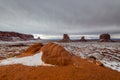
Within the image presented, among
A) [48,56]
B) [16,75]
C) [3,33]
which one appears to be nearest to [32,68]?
[16,75]

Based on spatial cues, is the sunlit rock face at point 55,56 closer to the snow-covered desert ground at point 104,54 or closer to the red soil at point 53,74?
the red soil at point 53,74

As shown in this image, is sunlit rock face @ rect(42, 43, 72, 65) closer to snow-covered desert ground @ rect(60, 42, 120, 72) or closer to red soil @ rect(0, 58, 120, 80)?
red soil @ rect(0, 58, 120, 80)

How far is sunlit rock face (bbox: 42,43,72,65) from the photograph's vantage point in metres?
8.98

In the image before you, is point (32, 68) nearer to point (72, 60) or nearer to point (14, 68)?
point (14, 68)

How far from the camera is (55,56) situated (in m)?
9.41

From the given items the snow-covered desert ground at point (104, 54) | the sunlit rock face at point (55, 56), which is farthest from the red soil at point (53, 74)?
the snow-covered desert ground at point (104, 54)

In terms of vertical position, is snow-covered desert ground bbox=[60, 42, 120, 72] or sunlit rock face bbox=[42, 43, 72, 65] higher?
sunlit rock face bbox=[42, 43, 72, 65]

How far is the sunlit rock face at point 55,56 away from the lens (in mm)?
8977

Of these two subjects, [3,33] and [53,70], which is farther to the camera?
[3,33]

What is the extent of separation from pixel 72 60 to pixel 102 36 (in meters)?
135

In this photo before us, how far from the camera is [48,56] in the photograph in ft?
31.3

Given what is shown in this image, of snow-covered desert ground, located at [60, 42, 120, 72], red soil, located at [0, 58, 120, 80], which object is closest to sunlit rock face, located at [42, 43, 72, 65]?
red soil, located at [0, 58, 120, 80]

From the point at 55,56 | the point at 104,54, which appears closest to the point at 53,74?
the point at 55,56

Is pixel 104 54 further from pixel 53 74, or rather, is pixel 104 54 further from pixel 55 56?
pixel 53 74
